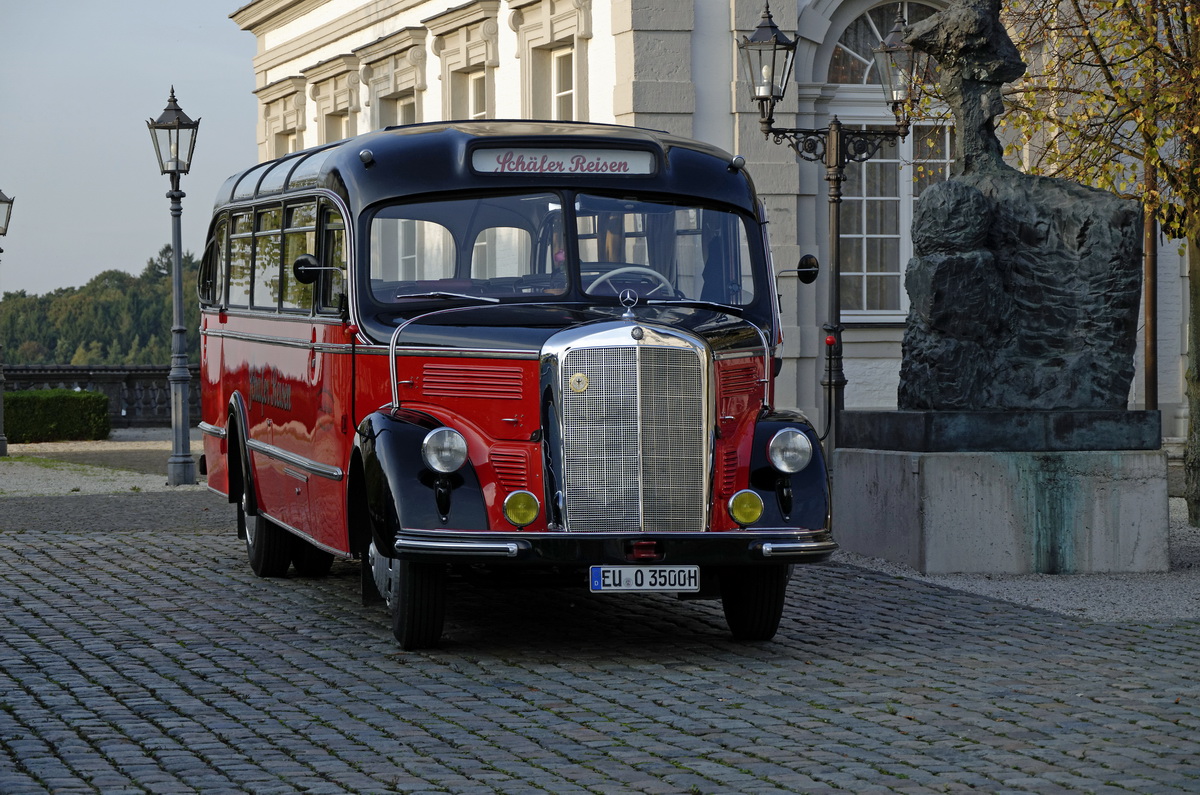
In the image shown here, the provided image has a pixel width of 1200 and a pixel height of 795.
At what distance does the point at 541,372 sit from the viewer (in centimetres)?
859

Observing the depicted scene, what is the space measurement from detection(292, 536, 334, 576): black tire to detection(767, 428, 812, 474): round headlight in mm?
3928

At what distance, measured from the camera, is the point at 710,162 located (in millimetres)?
9945

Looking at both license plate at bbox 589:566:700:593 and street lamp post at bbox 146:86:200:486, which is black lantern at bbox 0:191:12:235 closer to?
street lamp post at bbox 146:86:200:486

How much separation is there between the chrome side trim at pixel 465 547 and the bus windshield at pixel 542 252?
137 cm

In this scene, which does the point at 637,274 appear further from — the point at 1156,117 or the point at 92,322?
the point at 92,322

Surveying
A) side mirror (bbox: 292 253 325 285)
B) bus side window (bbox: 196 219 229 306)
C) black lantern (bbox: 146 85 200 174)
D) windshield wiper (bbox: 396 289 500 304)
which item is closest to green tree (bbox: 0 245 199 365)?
black lantern (bbox: 146 85 200 174)

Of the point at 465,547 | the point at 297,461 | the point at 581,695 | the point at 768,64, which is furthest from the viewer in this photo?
the point at 768,64

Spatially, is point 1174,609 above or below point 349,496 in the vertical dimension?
below

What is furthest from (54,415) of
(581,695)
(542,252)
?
(581,695)

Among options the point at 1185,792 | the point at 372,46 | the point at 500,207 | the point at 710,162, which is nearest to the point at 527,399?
the point at 500,207

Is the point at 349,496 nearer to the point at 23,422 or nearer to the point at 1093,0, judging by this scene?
the point at 1093,0

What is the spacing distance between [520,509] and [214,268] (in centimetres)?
597

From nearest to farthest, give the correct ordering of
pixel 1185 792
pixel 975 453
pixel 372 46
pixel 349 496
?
pixel 1185 792 < pixel 349 496 < pixel 975 453 < pixel 372 46

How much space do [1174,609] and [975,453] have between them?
173cm
